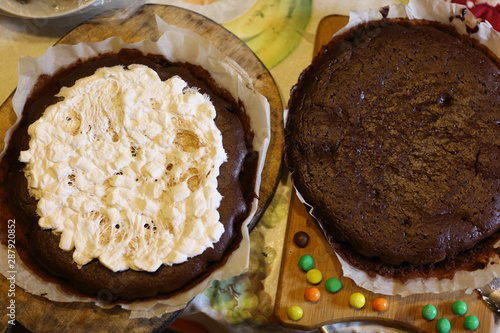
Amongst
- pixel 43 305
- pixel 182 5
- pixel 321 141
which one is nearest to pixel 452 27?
pixel 321 141

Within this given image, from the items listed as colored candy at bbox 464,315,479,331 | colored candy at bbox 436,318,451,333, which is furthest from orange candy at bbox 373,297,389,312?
colored candy at bbox 464,315,479,331

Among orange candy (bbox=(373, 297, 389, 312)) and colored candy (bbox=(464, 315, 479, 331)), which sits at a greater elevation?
orange candy (bbox=(373, 297, 389, 312))

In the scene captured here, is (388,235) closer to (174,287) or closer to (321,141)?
(321,141)

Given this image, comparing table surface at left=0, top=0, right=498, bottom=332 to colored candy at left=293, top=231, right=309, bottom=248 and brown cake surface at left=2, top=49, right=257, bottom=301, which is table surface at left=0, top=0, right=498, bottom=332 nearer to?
colored candy at left=293, top=231, right=309, bottom=248

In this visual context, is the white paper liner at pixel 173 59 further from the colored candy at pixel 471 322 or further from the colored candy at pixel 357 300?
the colored candy at pixel 471 322

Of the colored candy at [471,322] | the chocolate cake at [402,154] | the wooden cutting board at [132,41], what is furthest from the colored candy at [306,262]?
the colored candy at [471,322]

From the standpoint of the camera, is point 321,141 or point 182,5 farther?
point 182,5

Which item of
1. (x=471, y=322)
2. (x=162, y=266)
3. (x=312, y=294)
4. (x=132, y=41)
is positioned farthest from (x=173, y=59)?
(x=471, y=322)
